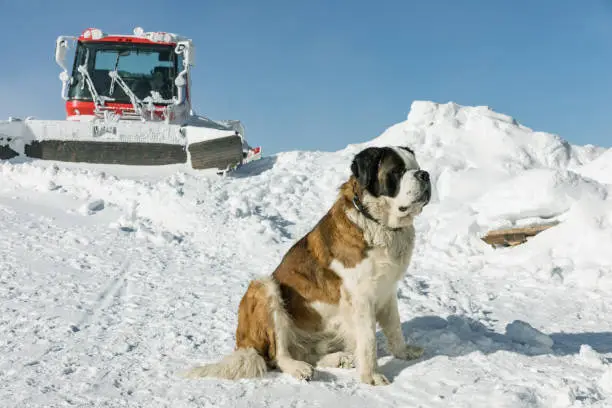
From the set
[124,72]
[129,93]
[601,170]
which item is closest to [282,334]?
[601,170]

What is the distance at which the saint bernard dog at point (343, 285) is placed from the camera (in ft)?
11.9

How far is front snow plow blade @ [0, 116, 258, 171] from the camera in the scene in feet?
37.9

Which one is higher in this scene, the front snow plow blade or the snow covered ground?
the front snow plow blade

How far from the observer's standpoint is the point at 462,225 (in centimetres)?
838

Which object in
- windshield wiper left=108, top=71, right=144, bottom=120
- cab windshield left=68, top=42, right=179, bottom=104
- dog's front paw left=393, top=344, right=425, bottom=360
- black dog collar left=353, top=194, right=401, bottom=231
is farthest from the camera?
cab windshield left=68, top=42, right=179, bottom=104

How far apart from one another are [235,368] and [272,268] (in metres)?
3.84

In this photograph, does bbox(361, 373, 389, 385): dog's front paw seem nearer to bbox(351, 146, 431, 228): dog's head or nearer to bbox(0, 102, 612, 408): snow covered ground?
bbox(0, 102, 612, 408): snow covered ground

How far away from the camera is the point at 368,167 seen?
11.9 feet

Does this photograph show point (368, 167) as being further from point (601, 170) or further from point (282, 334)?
point (601, 170)

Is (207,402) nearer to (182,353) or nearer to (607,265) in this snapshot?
(182,353)

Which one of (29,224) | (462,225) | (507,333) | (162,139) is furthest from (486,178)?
(29,224)

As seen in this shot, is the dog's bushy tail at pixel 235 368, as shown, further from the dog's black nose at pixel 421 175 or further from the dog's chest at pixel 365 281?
the dog's black nose at pixel 421 175

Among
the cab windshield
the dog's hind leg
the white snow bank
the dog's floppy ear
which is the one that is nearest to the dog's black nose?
the dog's floppy ear

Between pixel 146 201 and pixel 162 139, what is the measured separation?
251cm
